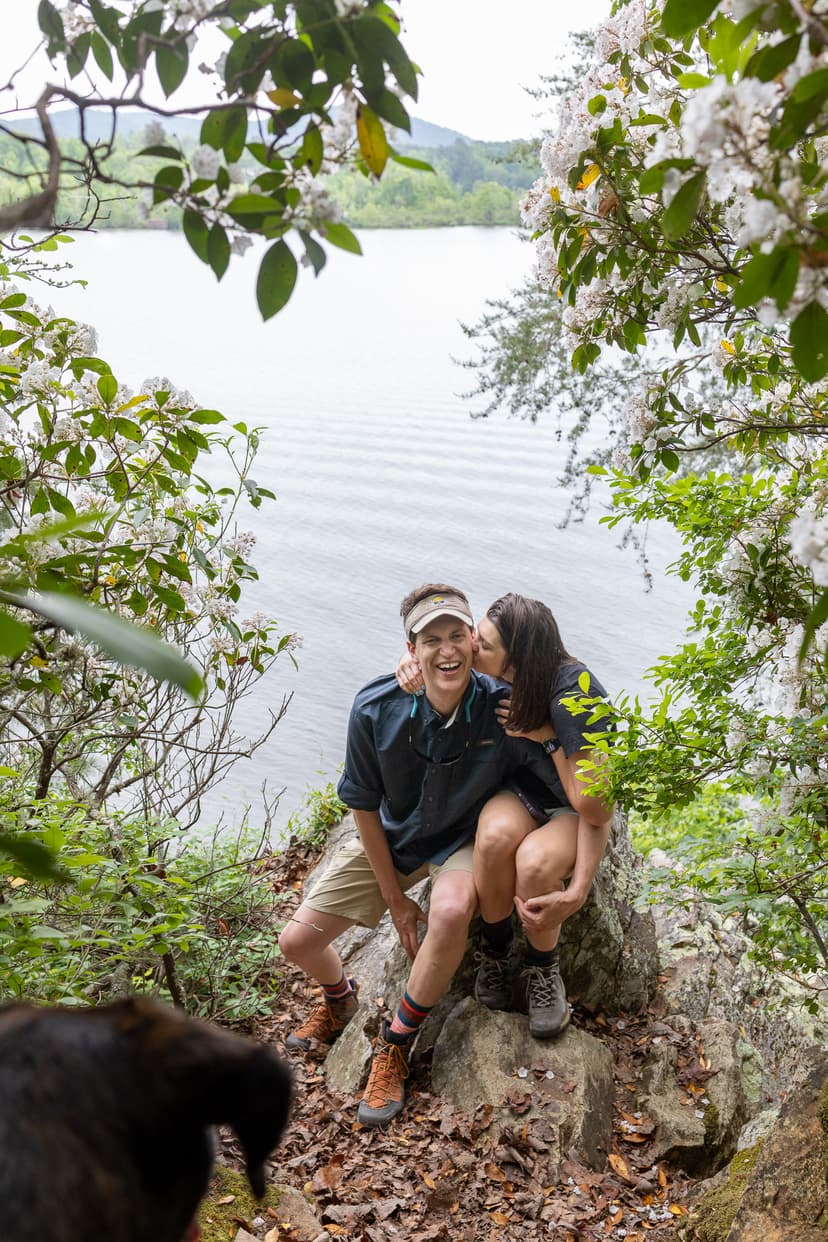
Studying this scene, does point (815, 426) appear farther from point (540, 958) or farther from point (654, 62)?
point (540, 958)

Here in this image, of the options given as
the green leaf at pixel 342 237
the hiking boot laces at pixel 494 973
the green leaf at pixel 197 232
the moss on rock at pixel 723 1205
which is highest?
the green leaf at pixel 342 237

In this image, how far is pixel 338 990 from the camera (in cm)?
301

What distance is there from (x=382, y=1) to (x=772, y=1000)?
281 centimetres

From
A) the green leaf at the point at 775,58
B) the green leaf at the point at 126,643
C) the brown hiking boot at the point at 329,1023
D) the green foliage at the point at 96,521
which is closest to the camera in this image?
the green leaf at the point at 126,643

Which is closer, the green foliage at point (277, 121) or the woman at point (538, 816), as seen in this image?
the green foliage at point (277, 121)

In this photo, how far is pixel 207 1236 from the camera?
1.76 m

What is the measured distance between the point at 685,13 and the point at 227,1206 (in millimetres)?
2025

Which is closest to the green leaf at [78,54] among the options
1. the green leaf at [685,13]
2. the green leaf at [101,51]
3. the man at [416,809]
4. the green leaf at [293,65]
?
the green leaf at [101,51]

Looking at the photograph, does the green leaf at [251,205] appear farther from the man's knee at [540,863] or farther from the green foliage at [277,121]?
the man's knee at [540,863]

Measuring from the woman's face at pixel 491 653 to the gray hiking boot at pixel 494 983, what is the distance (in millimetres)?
806

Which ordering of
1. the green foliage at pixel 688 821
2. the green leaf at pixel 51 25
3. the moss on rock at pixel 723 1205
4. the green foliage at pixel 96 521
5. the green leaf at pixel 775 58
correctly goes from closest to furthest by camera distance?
the green leaf at pixel 775 58
the green leaf at pixel 51 25
the green foliage at pixel 96 521
the moss on rock at pixel 723 1205
the green foliage at pixel 688 821

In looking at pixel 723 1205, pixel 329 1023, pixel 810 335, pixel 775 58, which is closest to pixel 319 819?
pixel 329 1023

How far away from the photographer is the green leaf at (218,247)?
35.7 inches

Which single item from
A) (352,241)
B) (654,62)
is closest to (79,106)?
(352,241)
